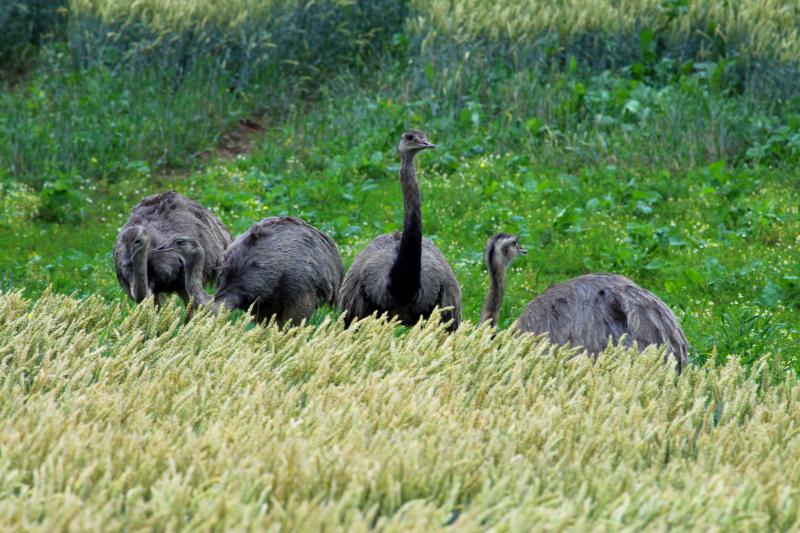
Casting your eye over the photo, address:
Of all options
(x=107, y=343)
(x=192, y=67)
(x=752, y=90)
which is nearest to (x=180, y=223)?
(x=107, y=343)

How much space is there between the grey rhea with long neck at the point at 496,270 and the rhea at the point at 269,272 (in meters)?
1.20

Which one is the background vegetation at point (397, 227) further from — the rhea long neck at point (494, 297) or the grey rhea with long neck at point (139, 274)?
the rhea long neck at point (494, 297)

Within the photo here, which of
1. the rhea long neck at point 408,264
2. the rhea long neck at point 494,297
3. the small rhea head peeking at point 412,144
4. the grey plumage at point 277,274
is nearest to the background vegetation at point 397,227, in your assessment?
the grey plumage at point 277,274

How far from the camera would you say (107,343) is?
6.29 metres

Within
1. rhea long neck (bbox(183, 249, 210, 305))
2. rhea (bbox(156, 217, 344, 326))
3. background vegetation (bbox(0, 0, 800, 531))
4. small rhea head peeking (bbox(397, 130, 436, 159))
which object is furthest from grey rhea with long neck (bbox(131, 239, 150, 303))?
small rhea head peeking (bbox(397, 130, 436, 159))

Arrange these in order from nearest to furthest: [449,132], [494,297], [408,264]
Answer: [408,264] < [494,297] < [449,132]

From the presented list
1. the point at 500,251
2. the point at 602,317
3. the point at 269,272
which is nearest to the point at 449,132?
the point at 500,251

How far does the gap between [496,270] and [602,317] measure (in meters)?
1.53

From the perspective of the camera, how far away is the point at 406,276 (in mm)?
8195

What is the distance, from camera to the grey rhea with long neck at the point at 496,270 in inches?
335

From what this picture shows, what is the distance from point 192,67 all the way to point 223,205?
322cm

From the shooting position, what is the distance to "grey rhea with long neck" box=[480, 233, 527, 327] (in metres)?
8.50

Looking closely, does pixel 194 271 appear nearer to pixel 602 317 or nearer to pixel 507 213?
pixel 602 317

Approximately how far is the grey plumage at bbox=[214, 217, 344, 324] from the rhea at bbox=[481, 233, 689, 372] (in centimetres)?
183
